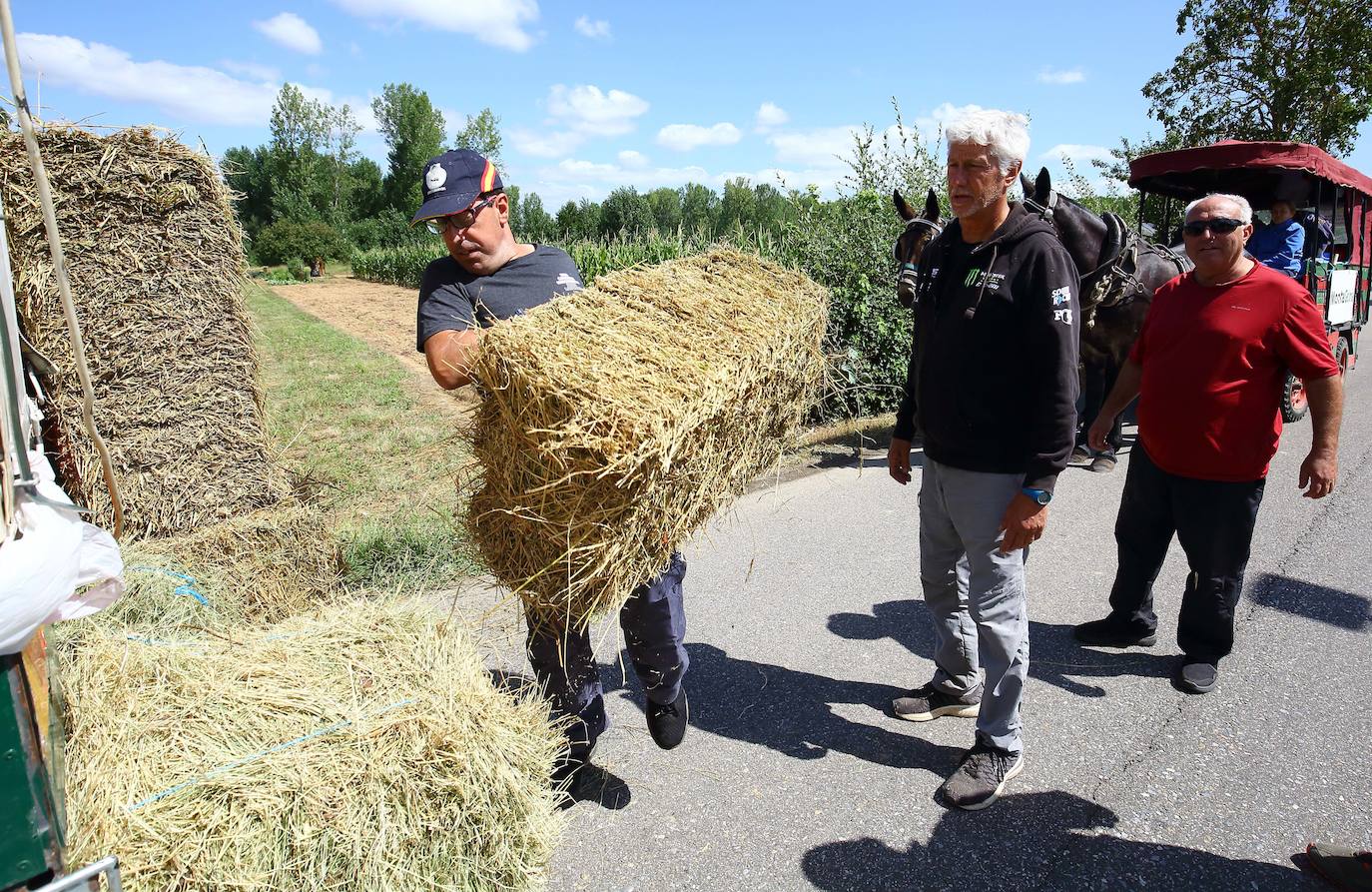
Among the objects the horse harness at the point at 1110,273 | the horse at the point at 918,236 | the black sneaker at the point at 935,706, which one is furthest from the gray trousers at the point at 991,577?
the horse harness at the point at 1110,273

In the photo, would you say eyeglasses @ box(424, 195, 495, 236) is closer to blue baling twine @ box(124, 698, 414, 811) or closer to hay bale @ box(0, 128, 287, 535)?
blue baling twine @ box(124, 698, 414, 811)

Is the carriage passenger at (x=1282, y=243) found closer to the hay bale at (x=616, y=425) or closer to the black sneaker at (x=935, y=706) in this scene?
the black sneaker at (x=935, y=706)

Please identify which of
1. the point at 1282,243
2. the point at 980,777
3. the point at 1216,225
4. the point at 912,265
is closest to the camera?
the point at 980,777

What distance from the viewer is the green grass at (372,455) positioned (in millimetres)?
4652

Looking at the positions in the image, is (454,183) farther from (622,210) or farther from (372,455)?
(622,210)

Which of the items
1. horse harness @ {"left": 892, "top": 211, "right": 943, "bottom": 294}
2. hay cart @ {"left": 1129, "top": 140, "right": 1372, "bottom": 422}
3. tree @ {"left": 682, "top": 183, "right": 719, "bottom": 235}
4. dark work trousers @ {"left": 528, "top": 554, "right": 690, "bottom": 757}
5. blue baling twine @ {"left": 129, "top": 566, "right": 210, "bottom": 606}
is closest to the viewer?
→ dark work trousers @ {"left": 528, "top": 554, "right": 690, "bottom": 757}

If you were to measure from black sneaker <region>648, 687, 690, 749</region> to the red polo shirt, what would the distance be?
2.40m

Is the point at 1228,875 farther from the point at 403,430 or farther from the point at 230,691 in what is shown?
the point at 403,430

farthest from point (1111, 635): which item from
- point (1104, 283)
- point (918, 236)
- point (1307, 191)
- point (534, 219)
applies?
point (534, 219)

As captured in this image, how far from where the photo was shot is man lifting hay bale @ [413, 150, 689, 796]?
8.20 ft

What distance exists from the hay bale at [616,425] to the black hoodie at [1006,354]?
0.51 metres

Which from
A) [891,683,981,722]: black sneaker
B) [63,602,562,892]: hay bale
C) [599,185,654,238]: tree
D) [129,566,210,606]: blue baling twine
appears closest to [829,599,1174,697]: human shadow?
[891,683,981,722]: black sneaker

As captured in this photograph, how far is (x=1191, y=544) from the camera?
347cm

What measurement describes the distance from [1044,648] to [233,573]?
401 cm
